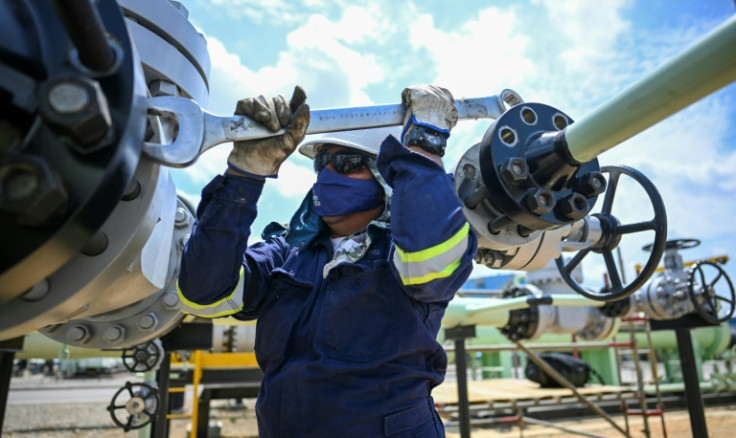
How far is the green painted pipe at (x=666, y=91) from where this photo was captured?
74 centimetres

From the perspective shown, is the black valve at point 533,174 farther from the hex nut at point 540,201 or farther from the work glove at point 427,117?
the work glove at point 427,117

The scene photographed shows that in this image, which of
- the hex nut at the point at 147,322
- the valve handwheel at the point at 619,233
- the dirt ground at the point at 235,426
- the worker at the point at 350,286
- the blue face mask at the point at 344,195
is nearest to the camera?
the worker at the point at 350,286

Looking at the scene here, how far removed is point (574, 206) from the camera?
1.30m

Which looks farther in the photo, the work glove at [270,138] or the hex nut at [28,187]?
the work glove at [270,138]

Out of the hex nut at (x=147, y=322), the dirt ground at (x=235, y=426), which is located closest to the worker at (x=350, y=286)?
the hex nut at (x=147, y=322)

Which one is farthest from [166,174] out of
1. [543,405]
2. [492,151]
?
[543,405]

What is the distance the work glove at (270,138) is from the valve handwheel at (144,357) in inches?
77.4

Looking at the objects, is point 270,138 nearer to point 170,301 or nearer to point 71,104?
point 71,104

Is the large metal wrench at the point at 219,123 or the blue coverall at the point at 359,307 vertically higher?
the large metal wrench at the point at 219,123

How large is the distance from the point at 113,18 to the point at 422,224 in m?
0.70

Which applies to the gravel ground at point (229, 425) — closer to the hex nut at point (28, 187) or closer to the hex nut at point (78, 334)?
the hex nut at point (78, 334)

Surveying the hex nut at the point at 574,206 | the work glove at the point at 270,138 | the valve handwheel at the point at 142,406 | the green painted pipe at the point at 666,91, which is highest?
the work glove at the point at 270,138

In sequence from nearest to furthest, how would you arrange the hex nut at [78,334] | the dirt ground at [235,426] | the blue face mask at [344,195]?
the blue face mask at [344,195] < the hex nut at [78,334] < the dirt ground at [235,426]

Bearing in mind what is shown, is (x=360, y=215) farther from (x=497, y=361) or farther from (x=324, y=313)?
(x=497, y=361)
